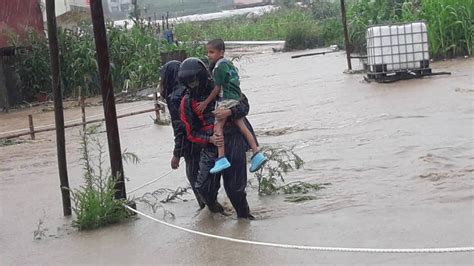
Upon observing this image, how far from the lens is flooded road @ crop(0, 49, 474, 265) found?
6.41 metres

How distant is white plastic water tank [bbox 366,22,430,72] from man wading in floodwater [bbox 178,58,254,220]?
423 inches

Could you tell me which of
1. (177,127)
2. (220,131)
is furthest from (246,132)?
(177,127)

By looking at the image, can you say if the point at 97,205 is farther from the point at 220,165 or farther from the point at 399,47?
the point at 399,47

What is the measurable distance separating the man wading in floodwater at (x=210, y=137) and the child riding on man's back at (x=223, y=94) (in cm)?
5

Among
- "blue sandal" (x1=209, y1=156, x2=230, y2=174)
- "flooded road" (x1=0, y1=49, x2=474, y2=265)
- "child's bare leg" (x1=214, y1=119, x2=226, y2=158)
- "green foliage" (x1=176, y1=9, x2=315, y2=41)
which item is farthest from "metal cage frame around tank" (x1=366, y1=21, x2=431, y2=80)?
"green foliage" (x1=176, y1=9, x2=315, y2=41)

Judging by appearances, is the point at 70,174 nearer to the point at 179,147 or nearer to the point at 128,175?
the point at 128,175

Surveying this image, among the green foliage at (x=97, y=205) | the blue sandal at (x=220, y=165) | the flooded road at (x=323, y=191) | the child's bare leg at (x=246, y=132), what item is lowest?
the flooded road at (x=323, y=191)

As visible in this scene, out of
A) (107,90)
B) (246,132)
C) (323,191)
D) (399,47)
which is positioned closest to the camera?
(246,132)

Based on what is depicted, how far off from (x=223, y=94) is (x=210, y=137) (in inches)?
16.1

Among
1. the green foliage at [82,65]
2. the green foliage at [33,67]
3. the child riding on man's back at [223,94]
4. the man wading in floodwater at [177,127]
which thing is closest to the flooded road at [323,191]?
the man wading in floodwater at [177,127]

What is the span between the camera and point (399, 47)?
1762 centimetres

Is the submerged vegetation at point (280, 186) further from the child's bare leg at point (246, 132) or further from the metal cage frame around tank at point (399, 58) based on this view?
the metal cage frame around tank at point (399, 58)

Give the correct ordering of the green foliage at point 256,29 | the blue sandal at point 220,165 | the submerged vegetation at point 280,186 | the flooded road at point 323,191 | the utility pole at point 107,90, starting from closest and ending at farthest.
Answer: the flooded road at point 323,191 < the blue sandal at point 220,165 < the utility pole at point 107,90 < the submerged vegetation at point 280,186 < the green foliage at point 256,29

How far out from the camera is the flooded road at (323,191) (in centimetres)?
641
